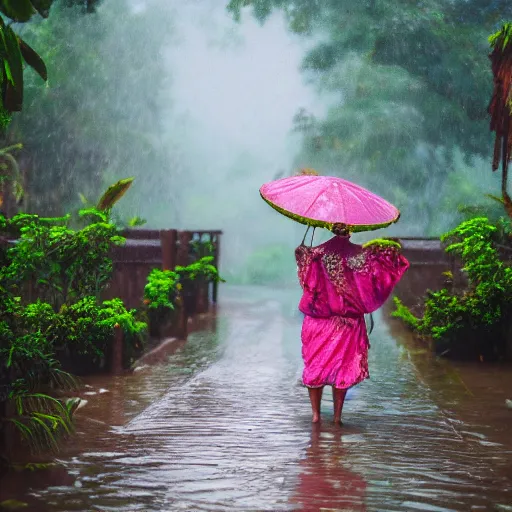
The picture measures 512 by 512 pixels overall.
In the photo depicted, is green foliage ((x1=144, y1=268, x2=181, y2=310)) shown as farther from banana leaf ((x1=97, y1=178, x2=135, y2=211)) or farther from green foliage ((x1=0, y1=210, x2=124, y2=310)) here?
banana leaf ((x1=97, y1=178, x2=135, y2=211))

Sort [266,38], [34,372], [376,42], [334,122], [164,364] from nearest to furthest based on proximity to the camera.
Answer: [34,372] → [164,364] → [376,42] → [334,122] → [266,38]

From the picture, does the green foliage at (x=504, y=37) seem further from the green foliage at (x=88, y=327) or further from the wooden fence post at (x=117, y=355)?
the wooden fence post at (x=117, y=355)

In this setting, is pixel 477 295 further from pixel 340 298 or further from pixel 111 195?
pixel 111 195

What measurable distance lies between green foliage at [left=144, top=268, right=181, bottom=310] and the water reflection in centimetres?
591

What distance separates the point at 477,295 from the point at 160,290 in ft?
14.4

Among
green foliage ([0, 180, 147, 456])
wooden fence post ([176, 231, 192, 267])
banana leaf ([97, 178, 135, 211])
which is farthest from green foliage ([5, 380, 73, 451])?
banana leaf ([97, 178, 135, 211])

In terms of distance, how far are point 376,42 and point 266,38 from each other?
1119 inches

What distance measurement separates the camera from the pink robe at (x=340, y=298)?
784cm

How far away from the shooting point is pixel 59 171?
100 ft

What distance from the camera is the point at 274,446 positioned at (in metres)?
7.10

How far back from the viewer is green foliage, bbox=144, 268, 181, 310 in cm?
1306

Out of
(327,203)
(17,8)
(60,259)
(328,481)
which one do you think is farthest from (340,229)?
(60,259)

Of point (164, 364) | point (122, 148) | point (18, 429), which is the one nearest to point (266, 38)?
point (122, 148)

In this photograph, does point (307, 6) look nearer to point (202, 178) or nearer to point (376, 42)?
point (376, 42)
